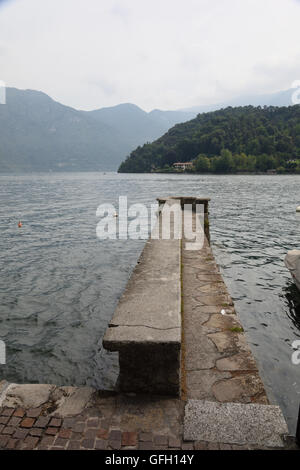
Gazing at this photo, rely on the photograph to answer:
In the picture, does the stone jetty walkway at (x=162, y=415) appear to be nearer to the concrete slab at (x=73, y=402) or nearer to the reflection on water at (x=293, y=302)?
the concrete slab at (x=73, y=402)

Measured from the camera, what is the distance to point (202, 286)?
5.53 m

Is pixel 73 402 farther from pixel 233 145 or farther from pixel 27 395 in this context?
pixel 233 145

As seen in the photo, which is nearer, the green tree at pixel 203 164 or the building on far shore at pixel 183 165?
the green tree at pixel 203 164

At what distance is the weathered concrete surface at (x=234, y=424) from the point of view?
229 centimetres

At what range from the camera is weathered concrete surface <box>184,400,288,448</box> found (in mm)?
2287

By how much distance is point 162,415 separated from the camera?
252cm

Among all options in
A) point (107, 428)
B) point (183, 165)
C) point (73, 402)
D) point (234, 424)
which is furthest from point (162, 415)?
point (183, 165)

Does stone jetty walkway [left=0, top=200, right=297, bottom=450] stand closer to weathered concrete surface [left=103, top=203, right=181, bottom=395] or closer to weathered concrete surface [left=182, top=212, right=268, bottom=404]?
weathered concrete surface [left=182, top=212, right=268, bottom=404]

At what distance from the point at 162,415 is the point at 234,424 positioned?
22.2 inches

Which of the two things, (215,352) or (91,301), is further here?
(91,301)

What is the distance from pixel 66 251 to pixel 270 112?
156 metres

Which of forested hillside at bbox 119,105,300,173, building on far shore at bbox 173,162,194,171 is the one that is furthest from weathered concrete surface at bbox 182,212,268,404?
building on far shore at bbox 173,162,194,171

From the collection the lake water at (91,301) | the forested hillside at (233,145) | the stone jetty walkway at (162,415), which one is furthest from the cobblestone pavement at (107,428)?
the forested hillside at (233,145)
